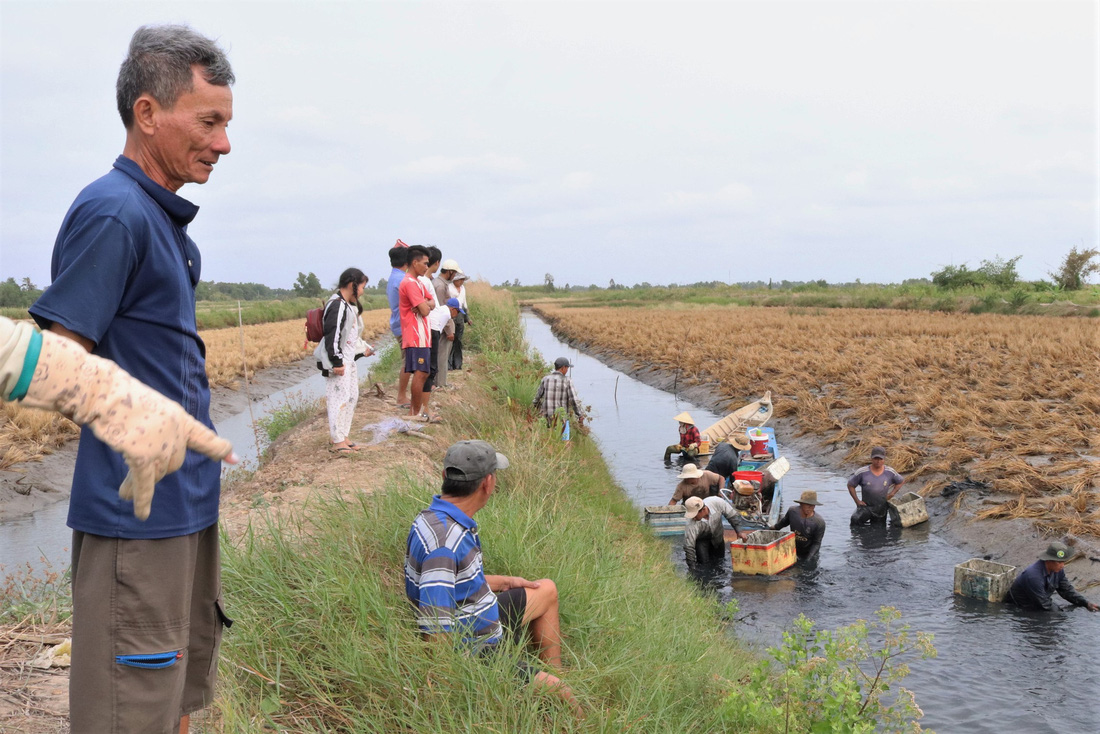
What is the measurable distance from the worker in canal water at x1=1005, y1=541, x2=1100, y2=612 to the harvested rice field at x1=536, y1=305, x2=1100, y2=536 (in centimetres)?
173

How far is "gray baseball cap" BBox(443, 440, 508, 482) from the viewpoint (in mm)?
3859

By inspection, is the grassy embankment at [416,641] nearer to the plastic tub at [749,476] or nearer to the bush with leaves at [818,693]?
the bush with leaves at [818,693]

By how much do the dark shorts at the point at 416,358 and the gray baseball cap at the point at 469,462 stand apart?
17.6 ft

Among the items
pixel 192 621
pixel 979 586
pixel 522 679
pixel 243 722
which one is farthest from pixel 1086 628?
pixel 192 621

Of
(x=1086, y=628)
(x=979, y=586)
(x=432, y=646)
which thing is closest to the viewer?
(x=432, y=646)

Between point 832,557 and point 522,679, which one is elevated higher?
point 522,679

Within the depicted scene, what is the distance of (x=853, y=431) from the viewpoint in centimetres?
1709

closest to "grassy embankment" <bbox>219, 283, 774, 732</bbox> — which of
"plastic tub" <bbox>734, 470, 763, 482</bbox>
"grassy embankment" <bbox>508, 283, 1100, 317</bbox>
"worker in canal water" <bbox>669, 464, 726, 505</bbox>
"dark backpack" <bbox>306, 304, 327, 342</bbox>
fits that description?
"dark backpack" <bbox>306, 304, 327, 342</bbox>

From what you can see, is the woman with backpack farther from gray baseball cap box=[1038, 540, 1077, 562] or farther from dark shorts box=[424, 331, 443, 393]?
gray baseball cap box=[1038, 540, 1077, 562]

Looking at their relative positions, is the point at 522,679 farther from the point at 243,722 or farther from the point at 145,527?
the point at 145,527

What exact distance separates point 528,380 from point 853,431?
778 centimetres

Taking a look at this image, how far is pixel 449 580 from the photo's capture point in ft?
11.9

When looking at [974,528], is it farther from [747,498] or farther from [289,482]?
[289,482]

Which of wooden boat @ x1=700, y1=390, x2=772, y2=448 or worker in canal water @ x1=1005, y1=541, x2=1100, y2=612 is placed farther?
wooden boat @ x1=700, y1=390, x2=772, y2=448
